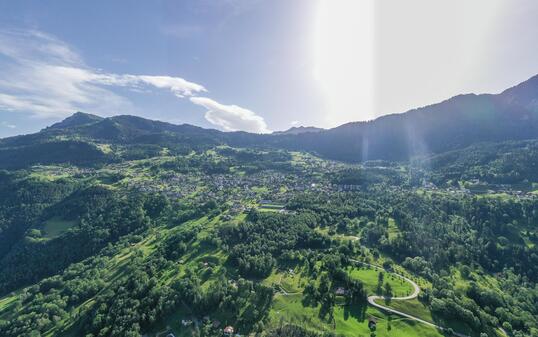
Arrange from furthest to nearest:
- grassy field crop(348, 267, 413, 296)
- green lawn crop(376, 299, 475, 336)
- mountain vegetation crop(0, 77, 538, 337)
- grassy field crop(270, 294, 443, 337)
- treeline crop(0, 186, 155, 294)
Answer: treeline crop(0, 186, 155, 294), grassy field crop(348, 267, 413, 296), mountain vegetation crop(0, 77, 538, 337), green lawn crop(376, 299, 475, 336), grassy field crop(270, 294, 443, 337)

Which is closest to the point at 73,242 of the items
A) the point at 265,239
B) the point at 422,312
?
the point at 265,239

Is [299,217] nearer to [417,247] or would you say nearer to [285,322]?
[417,247]

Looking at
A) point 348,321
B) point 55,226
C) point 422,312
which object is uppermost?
Result: point 422,312

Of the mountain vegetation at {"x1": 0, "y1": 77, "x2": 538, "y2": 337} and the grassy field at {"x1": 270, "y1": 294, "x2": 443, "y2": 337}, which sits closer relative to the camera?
the grassy field at {"x1": 270, "y1": 294, "x2": 443, "y2": 337}

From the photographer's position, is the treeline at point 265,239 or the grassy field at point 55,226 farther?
the grassy field at point 55,226

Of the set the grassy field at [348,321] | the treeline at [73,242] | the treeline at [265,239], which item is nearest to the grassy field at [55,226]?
the treeline at [73,242]

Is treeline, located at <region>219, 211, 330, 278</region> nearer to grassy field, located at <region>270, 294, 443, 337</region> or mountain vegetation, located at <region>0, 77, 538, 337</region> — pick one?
mountain vegetation, located at <region>0, 77, 538, 337</region>

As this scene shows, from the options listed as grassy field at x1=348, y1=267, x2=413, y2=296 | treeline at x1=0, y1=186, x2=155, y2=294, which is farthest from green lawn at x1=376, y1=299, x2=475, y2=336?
treeline at x1=0, y1=186, x2=155, y2=294

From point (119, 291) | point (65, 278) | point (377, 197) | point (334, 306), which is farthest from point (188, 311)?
point (377, 197)

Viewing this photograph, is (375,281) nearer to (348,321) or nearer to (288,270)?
(348,321)

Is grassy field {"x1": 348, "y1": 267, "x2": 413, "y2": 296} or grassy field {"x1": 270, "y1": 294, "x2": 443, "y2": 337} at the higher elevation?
grassy field {"x1": 348, "y1": 267, "x2": 413, "y2": 296}

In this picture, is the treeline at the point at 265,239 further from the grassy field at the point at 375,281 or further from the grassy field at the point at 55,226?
the grassy field at the point at 55,226

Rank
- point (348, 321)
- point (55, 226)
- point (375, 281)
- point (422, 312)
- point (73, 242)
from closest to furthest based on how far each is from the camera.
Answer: point (348, 321) → point (422, 312) → point (375, 281) → point (73, 242) → point (55, 226)
